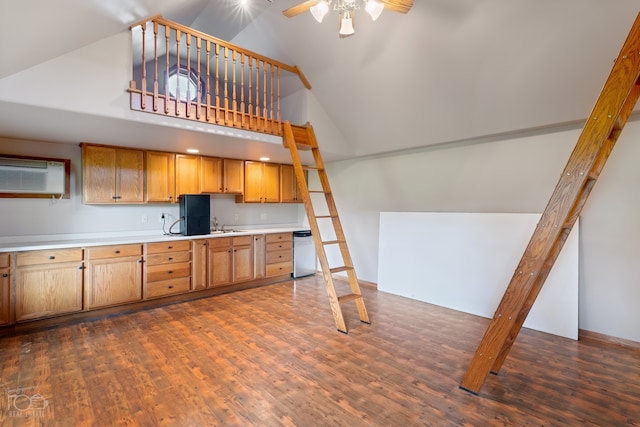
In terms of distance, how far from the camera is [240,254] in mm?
4758

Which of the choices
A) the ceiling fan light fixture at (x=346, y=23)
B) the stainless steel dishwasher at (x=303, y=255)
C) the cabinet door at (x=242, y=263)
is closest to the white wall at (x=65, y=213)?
the cabinet door at (x=242, y=263)

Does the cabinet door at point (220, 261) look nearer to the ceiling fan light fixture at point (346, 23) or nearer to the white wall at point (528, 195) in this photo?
the white wall at point (528, 195)

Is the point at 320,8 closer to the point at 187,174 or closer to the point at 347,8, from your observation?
the point at 347,8

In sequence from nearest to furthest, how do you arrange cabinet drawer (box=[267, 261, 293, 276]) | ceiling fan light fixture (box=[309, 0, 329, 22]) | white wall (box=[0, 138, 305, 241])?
1. ceiling fan light fixture (box=[309, 0, 329, 22])
2. white wall (box=[0, 138, 305, 241])
3. cabinet drawer (box=[267, 261, 293, 276])

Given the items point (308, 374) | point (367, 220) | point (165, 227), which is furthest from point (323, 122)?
point (308, 374)

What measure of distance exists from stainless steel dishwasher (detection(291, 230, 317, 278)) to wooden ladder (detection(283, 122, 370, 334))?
1.86 metres

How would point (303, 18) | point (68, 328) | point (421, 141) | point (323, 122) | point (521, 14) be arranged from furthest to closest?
point (323, 122), point (421, 141), point (303, 18), point (68, 328), point (521, 14)

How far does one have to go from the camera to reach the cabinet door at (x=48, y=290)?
3109 mm

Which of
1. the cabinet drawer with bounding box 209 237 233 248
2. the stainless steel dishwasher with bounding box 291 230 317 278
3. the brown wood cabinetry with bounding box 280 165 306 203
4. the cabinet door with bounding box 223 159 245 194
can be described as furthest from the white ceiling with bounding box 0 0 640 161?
the stainless steel dishwasher with bounding box 291 230 317 278

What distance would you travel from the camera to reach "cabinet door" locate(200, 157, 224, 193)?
15.4 feet

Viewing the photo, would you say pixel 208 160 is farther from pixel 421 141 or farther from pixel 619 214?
pixel 619 214

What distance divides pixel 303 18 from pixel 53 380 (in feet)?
13.8

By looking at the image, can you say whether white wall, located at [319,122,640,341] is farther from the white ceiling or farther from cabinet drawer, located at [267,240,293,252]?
cabinet drawer, located at [267,240,293,252]

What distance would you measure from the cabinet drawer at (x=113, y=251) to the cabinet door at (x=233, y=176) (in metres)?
1.60
